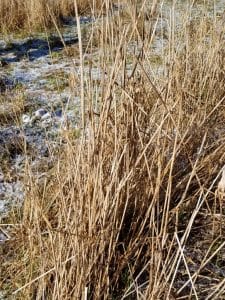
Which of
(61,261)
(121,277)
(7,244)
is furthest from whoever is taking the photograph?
(7,244)

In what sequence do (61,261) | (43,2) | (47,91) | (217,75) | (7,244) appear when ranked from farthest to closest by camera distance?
(43,2)
(47,91)
(217,75)
(7,244)
(61,261)

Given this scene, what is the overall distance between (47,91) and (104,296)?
2152 millimetres

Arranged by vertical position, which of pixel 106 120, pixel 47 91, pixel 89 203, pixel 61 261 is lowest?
pixel 47 91

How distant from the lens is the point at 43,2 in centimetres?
450

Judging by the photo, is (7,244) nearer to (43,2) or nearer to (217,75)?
(217,75)

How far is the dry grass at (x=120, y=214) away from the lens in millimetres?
1130

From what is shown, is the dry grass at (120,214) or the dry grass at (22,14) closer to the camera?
the dry grass at (120,214)

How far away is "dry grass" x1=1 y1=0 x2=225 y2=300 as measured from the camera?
113 cm

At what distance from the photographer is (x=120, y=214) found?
137 cm

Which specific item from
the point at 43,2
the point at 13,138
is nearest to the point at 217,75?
the point at 13,138

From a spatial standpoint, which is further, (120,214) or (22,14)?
(22,14)

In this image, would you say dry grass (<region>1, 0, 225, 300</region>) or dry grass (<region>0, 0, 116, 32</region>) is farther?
dry grass (<region>0, 0, 116, 32</region>)

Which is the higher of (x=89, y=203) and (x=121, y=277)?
(x=89, y=203)

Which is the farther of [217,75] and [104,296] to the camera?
[217,75]
